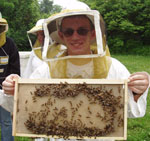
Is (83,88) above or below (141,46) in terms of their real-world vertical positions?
below

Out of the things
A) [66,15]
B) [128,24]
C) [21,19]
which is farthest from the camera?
[21,19]

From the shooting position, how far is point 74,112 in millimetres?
1760

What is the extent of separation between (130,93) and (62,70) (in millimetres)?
718

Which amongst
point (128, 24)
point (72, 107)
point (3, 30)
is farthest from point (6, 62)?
point (128, 24)

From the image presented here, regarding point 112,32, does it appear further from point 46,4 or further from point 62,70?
point 46,4

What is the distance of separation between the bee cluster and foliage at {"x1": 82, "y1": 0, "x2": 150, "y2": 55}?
19198mm

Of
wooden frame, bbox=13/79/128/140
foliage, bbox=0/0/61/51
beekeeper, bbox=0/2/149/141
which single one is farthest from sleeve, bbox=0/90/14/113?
foliage, bbox=0/0/61/51

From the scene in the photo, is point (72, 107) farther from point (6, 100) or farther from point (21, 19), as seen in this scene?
point (21, 19)

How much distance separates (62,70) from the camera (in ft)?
7.08

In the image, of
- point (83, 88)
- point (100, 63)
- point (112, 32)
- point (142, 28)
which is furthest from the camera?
point (112, 32)

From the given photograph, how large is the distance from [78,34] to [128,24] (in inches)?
741

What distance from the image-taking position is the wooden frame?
172cm

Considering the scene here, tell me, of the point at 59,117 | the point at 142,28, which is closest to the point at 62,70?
the point at 59,117

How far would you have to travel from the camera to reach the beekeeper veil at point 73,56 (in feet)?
6.42
